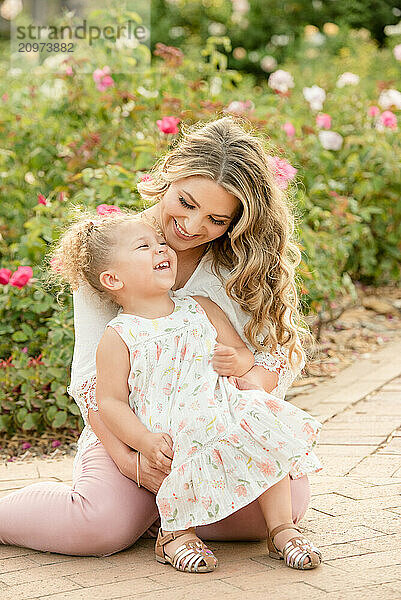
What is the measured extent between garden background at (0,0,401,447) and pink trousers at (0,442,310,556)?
32.2 inches

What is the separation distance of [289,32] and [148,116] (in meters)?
8.25

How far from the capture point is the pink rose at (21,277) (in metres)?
3.65

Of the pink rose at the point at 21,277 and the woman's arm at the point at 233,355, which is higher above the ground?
the woman's arm at the point at 233,355

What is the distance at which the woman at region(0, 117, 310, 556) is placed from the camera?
8.14ft

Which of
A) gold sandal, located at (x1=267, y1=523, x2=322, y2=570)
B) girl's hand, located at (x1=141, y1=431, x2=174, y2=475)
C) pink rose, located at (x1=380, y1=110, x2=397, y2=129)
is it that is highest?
pink rose, located at (x1=380, y1=110, x2=397, y2=129)

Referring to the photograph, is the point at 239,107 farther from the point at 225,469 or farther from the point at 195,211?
the point at 225,469

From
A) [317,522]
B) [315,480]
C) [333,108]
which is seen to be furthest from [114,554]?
[333,108]

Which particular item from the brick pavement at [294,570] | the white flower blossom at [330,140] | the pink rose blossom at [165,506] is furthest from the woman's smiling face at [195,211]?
the white flower blossom at [330,140]

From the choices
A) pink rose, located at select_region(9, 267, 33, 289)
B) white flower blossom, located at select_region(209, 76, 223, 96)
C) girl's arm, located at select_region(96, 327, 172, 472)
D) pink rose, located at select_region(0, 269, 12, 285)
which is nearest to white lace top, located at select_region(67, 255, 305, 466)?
girl's arm, located at select_region(96, 327, 172, 472)

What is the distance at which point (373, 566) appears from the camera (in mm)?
2287

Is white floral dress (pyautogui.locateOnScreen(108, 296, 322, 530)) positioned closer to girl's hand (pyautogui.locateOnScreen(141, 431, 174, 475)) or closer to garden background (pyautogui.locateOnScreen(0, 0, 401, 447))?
girl's hand (pyautogui.locateOnScreen(141, 431, 174, 475))

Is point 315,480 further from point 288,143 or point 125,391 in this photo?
point 288,143

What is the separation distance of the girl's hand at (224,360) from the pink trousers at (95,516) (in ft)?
1.15

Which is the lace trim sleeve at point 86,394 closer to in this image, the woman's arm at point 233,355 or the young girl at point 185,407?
the young girl at point 185,407
